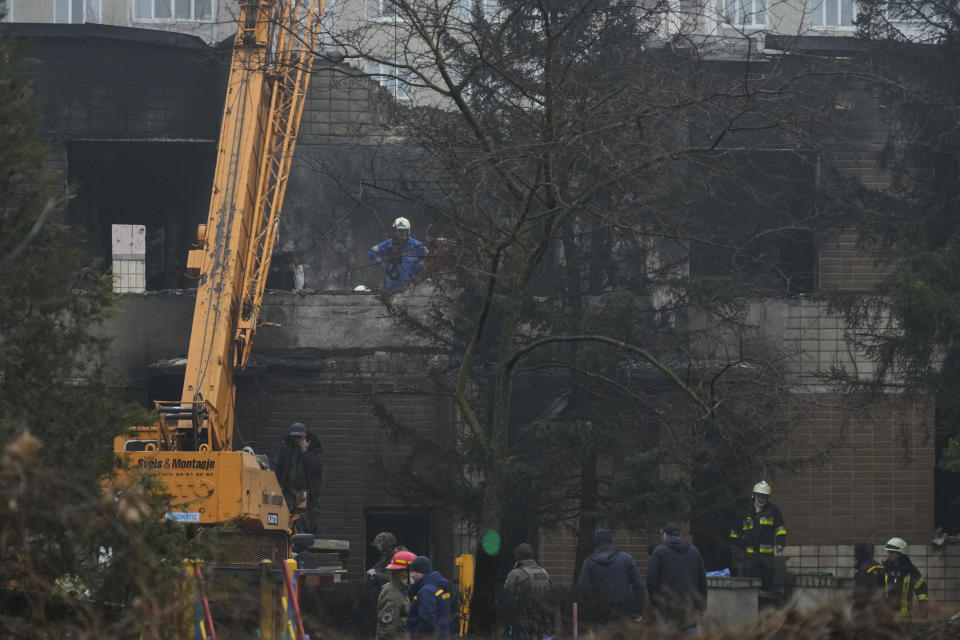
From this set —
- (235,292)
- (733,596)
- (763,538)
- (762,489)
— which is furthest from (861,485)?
(235,292)

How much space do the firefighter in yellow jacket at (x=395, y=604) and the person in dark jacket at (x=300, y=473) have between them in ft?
17.5

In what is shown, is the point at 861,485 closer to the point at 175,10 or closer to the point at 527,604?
the point at 527,604

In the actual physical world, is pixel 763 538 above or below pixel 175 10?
below

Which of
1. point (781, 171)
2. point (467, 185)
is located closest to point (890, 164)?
point (781, 171)

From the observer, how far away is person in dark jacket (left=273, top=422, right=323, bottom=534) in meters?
18.5

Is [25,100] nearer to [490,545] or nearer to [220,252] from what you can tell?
[490,545]

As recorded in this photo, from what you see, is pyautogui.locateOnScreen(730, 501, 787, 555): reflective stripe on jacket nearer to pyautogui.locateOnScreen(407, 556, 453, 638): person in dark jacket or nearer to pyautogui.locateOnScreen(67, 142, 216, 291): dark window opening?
pyautogui.locateOnScreen(407, 556, 453, 638): person in dark jacket

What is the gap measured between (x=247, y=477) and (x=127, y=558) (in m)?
7.99

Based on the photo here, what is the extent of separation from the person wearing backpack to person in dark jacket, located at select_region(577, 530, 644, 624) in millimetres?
435

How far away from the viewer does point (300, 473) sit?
1872cm

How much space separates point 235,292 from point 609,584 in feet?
19.6

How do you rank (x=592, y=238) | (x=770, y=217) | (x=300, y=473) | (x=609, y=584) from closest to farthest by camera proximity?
1. (x=609, y=584)
2. (x=300, y=473)
3. (x=592, y=238)
4. (x=770, y=217)

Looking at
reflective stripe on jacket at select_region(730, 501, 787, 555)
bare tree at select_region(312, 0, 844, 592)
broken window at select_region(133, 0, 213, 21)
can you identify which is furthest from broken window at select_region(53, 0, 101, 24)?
reflective stripe on jacket at select_region(730, 501, 787, 555)

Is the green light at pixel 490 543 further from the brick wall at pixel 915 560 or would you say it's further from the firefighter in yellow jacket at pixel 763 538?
the brick wall at pixel 915 560
